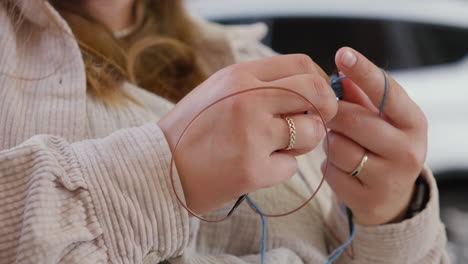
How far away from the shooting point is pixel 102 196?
0.45 meters

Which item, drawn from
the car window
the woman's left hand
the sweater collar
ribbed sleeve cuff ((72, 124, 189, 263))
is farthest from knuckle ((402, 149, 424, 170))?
the car window

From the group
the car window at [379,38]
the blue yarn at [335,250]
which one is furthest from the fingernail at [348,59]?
the car window at [379,38]

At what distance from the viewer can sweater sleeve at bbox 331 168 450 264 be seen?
0.63m

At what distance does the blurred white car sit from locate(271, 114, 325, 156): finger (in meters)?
1.00

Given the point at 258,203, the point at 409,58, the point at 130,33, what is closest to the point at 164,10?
the point at 130,33

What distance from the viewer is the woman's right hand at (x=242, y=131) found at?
1.48 feet

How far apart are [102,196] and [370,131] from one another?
0.33m

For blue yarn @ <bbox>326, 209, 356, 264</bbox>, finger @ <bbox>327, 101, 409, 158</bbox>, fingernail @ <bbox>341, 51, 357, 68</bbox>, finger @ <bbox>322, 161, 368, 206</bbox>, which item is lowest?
blue yarn @ <bbox>326, 209, 356, 264</bbox>

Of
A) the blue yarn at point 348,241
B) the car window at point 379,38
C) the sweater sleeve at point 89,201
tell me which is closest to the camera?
the sweater sleeve at point 89,201

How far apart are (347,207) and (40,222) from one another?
42 centimetres

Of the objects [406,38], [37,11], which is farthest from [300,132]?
[406,38]

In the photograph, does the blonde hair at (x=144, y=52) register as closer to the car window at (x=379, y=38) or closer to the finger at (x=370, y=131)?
the finger at (x=370, y=131)

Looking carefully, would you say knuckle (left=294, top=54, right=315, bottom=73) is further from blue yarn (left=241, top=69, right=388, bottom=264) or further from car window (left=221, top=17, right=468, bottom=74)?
car window (left=221, top=17, right=468, bottom=74)

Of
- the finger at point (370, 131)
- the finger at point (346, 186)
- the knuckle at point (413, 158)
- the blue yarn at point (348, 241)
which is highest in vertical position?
the finger at point (370, 131)
